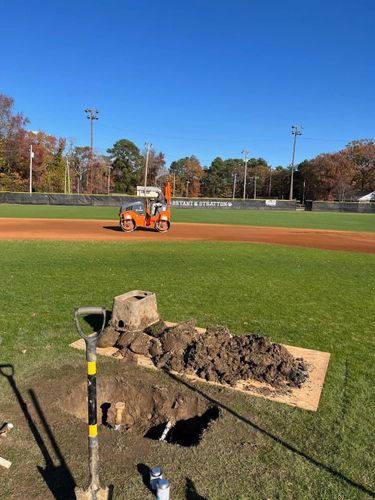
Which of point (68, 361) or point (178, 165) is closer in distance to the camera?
point (68, 361)

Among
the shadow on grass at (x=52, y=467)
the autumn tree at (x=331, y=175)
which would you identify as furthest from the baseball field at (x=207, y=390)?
the autumn tree at (x=331, y=175)

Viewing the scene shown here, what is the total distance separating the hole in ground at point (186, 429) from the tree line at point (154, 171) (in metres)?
71.6

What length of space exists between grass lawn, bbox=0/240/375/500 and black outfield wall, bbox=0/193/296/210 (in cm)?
3734

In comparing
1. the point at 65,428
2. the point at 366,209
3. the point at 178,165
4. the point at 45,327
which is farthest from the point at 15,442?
the point at 178,165

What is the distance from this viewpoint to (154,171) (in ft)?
363

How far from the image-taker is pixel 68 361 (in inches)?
205

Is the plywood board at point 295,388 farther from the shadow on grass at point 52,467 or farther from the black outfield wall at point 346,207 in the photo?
the black outfield wall at point 346,207

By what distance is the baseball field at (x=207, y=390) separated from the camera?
3.16 m

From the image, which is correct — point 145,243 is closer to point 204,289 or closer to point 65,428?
point 204,289

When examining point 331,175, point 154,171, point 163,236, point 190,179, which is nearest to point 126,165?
point 154,171

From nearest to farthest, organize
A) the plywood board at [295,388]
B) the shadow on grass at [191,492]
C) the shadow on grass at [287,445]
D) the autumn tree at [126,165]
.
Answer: the shadow on grass at [191,492]
the shadow on grass at [287,445]
the plywood board at [295,388]
the autumn tree at [126,165]

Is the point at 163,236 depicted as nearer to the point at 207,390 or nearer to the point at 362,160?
the point at 207,390

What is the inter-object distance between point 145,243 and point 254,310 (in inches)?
412

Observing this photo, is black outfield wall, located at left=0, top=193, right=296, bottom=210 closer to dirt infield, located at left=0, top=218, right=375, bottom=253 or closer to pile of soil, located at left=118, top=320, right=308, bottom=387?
dirt infield, located at left=0, top=218, right=375, bottom=253
